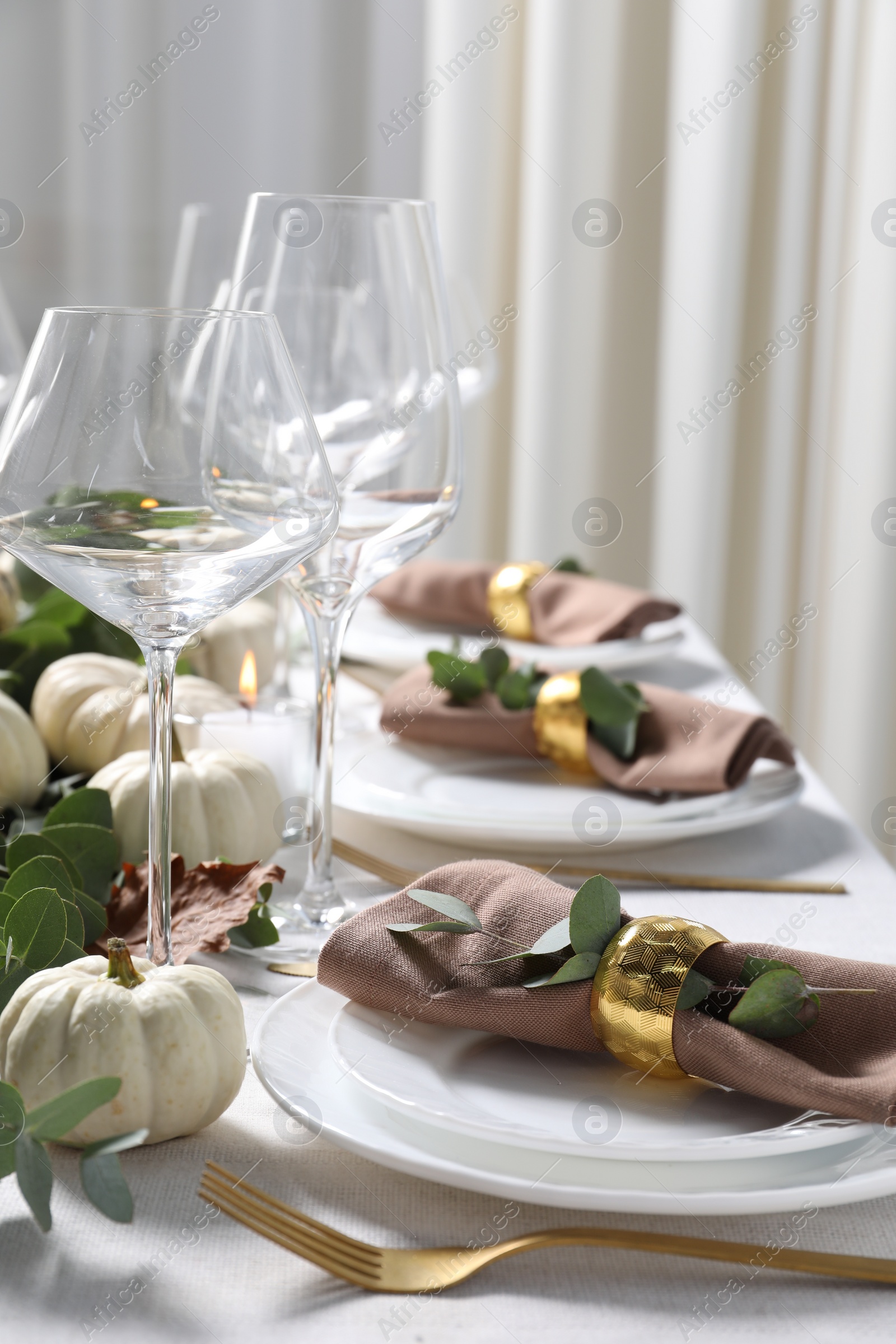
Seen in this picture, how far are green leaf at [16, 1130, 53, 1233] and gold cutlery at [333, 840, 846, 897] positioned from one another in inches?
11.7

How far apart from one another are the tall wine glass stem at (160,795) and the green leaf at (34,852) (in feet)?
0.23

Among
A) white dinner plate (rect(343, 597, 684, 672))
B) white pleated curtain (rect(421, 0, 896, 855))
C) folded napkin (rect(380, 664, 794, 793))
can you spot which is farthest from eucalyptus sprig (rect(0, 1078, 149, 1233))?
white pleated curtain (rect(421, 0, 896, 855))

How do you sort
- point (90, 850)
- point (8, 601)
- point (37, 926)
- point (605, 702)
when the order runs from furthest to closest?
point (8, 601) → point (605, 702) → point (90, 850) → point (37, 926)

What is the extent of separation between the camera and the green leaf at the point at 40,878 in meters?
0.51

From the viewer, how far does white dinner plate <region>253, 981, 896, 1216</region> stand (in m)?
0.37

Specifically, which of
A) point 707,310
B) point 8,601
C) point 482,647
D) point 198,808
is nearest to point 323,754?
point 198,808

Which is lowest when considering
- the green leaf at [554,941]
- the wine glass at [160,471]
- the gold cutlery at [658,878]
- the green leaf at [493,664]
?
the gold cutlery at [658,878]

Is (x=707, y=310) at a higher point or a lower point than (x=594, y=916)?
higher

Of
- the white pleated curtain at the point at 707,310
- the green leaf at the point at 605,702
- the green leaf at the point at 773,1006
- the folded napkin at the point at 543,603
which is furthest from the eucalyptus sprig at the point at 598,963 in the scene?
the white pleated curtain at the point at 707,310

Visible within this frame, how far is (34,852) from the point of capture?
0.56m

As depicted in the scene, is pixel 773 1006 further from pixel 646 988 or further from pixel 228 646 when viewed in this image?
pixel 228 646

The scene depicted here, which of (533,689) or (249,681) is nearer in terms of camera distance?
(249,681)

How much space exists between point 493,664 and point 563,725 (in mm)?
81

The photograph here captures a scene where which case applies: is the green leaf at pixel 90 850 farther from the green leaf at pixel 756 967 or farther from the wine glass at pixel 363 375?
the green leaf at pixel 756 967
